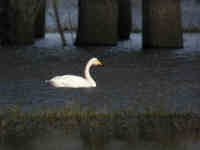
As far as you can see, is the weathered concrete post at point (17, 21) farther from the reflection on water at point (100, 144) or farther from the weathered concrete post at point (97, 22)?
the reflection on water at point (100, 144)

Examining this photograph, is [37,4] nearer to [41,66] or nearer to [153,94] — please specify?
[41,66]

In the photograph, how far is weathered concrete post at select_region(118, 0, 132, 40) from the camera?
100ft

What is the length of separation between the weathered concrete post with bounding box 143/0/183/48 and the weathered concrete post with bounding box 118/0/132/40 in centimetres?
567

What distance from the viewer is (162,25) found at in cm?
2477

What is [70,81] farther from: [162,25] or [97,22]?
[97,22]

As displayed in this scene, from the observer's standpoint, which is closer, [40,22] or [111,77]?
[111,77]

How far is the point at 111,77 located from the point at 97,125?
20.7ft

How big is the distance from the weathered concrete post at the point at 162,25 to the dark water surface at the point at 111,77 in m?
0.65

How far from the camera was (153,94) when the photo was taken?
1342cm

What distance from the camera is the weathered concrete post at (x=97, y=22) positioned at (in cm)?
2520

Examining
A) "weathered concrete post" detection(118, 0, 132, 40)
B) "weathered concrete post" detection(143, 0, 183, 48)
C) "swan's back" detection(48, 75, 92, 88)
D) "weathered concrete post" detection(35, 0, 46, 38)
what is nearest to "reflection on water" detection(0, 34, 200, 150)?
"swan's back" detection(48, 75, 92, 88)

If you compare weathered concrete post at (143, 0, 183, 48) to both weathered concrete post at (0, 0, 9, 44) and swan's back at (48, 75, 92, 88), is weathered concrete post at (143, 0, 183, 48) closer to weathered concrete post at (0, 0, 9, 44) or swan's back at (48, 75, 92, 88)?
weathered concrete post at (0, 0, 9, 44)

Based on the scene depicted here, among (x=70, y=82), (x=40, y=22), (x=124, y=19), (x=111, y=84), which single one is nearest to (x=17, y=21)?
(x=124, y=19)

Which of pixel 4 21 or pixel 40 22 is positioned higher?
pixel 4 21
